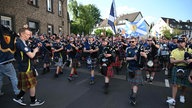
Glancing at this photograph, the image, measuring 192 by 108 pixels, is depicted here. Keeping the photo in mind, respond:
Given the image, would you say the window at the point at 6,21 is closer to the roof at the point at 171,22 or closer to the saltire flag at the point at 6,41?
the saltire flag at the point at 6,41

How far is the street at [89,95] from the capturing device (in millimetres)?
5441

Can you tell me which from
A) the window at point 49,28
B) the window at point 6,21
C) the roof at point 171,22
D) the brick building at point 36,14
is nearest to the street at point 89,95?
the window at point 6,21

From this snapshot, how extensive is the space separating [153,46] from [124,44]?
134 inches

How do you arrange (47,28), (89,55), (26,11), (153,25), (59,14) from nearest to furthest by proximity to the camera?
(89,55)
(26,11)
(47,28)
(59,14)
(153,25)

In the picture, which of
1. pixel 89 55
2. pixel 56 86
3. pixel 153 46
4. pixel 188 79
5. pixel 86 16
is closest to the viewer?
pixel 188 79

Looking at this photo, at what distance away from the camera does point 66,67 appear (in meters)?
11.4

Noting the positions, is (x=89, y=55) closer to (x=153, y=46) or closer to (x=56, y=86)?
(x=56, y=86)

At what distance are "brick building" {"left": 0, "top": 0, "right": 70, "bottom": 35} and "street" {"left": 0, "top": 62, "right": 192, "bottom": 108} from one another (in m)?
7.58

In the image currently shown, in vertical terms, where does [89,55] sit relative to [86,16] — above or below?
below

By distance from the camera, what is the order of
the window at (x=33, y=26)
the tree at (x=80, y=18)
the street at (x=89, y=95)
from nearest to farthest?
the street at (x=89, y=95)
the window at (x=33, y=26)
the tree at (x=80, y=18)

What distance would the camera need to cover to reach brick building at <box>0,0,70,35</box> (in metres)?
13.7

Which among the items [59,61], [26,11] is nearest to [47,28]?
[26,11]

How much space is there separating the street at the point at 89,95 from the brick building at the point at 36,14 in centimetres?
758

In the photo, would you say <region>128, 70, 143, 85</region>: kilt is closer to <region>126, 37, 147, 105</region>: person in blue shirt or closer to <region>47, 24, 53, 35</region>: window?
<region>126, 37, 147, 105</region>: person in blue shirt
